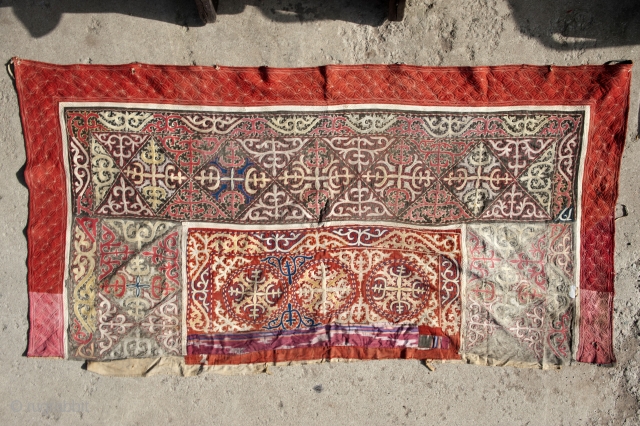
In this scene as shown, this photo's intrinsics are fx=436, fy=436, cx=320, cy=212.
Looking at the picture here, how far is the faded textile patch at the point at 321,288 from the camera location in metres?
2.48

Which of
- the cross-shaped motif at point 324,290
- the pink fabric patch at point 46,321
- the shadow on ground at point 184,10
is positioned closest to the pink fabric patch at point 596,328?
the cross-shaped motif at point 324,290

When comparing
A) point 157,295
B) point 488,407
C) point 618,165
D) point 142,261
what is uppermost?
point 618,165

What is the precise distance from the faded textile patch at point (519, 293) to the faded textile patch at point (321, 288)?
12 centimetres

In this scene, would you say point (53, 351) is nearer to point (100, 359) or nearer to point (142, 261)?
point (100, 359)

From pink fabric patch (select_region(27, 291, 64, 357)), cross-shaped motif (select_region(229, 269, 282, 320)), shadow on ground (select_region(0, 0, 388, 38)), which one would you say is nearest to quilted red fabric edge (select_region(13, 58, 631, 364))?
pink fabric patch (select_region(27, 291, 64, 357))

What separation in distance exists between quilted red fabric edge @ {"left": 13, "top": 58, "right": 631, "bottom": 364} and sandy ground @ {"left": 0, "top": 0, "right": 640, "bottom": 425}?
0.09 metres

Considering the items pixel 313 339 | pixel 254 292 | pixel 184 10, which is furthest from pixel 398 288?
pixel 184 10

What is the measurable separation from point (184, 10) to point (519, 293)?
2508 millimetres

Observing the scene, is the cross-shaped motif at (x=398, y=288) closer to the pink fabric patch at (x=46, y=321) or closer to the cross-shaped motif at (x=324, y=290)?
the cross-shaped motif at (x=324, y=290)

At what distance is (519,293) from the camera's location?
254cm

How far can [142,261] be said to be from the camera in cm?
247

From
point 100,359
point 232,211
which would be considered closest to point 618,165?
point 232,211

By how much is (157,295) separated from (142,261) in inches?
8.3

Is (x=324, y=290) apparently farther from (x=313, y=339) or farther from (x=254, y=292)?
(x=254, y=292)
